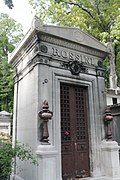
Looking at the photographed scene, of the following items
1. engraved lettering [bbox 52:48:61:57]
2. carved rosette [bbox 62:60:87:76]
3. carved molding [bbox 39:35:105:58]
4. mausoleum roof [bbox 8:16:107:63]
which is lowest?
carved rosette [bbox 62:60:87:76]

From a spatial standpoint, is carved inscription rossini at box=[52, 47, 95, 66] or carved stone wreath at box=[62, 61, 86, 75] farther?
carved stone wreath at box=[62, 61, 86, 75]

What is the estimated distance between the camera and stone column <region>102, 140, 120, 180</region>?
5.57 meters

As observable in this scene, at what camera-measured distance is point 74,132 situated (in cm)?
575

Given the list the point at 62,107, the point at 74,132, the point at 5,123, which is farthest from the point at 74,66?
the point at 5,123

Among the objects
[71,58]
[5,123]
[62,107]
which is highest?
[71,58]

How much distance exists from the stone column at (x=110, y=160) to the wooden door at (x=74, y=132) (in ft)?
1.94

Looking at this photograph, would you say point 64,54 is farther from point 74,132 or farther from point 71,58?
point 74,132

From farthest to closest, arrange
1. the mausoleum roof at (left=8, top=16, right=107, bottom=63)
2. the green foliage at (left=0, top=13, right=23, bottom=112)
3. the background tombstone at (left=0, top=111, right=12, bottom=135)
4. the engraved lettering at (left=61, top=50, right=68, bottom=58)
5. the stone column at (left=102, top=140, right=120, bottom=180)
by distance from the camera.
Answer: the green foliage at (left=0, top=13, right=23, bottom=112) → the background tombstone at (left=0, top=111, right=12, bottom=135) → the engraved lettering at (left=61, top=50, right=68, bottom=58) → the stone column at (left=102, top=140, right=120, bottom=180) → the mausoleum roof at (left=8, top=16, right=107, bottom=63)

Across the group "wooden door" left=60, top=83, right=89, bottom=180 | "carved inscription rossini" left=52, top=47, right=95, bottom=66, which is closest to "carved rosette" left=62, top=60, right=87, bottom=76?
"carved inscription rossini" left=52, top=47, right=95, bottom=66

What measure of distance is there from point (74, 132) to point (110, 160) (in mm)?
1427

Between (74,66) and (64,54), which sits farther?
(74,66)

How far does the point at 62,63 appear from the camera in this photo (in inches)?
233

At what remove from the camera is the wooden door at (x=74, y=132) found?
17.7 feet

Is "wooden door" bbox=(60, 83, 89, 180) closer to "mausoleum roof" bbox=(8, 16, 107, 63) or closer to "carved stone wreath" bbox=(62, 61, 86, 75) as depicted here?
"carved stone wreath" bbox=(62, 61, 86, 75)
